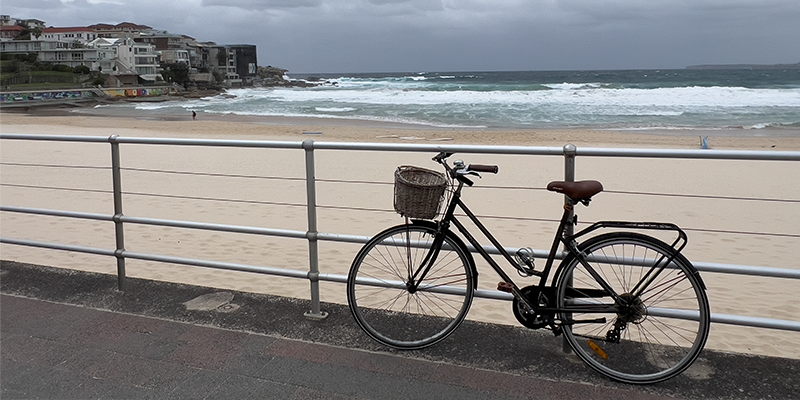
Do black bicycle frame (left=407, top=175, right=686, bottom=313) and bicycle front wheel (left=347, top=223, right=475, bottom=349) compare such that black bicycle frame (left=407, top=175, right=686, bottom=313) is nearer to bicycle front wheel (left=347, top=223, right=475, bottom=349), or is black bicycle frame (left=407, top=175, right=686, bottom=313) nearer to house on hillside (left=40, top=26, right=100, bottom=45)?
bicycle front wheel (left=347, top=223, right=475, bottom=349)

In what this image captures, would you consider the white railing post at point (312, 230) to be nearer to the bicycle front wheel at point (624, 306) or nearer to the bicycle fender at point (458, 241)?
the bicycle fender at point (458, 241)

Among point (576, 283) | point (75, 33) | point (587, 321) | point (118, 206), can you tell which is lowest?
point (587, 321)

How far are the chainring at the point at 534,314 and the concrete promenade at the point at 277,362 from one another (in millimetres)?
209

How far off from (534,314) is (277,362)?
1.33m

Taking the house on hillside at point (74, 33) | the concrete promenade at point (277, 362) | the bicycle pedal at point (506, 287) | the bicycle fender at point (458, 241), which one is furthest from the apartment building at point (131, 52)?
the bicycle pedal at point (506, 287)

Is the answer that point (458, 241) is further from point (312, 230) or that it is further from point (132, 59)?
point (132, 59)

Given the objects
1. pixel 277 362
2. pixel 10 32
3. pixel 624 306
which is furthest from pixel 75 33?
pixel 624 306

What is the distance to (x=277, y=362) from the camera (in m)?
3.34

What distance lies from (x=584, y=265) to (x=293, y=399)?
148 centimetres

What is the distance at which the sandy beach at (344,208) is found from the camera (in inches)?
242

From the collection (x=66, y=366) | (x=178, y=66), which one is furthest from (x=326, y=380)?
(x=178, y=66)

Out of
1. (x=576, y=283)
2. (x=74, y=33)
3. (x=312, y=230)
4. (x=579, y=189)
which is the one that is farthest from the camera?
(x=74, y=33)

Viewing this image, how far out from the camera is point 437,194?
3.19 metres

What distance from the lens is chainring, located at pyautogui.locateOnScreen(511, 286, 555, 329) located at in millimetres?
3254
